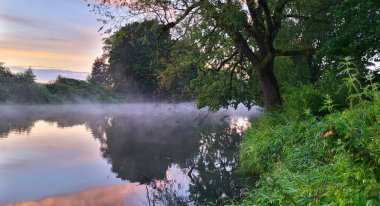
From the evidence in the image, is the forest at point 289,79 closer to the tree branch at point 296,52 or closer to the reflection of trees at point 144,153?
the tree branch at point 296,52

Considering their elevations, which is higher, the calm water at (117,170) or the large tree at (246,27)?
the large tree at (246,27)

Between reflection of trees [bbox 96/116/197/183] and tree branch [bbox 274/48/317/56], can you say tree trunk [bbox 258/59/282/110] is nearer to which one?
tree branch [bbox 274/48/317/56]

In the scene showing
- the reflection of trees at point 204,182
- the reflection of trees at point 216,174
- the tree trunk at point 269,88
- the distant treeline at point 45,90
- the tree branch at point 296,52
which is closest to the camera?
the reflection of trees at point 204,182

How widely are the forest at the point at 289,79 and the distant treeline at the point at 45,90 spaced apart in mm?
34691

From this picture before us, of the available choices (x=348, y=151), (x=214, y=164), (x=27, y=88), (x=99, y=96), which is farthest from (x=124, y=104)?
(x=348, y=151)

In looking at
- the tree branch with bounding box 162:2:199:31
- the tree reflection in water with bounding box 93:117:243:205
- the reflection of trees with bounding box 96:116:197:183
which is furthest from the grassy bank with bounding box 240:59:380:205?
the tree branch with bounding box 162:2:199:31

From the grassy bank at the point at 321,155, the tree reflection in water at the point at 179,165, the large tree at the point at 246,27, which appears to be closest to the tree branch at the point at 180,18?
the large tree at the point at 246,27

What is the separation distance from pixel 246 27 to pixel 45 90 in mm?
45058

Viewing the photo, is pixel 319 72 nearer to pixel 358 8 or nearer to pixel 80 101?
pixel 358 8

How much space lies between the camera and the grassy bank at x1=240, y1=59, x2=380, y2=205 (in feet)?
10.3

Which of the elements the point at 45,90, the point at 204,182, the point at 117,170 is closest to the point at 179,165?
the point at 117,170

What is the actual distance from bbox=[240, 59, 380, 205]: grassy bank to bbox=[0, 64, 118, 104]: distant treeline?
4250 centimetres

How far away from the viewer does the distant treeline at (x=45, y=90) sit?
155 ft

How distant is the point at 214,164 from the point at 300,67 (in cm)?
861
